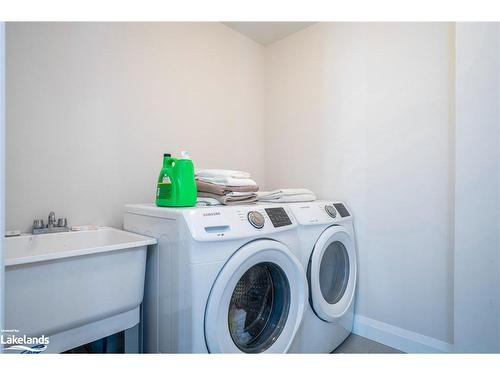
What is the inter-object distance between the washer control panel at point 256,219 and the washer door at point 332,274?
42cm

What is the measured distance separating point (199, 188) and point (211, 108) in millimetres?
927

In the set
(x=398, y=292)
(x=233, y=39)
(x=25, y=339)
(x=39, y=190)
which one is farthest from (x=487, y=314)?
(x=233, y=39)

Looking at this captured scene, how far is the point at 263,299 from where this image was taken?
134cm

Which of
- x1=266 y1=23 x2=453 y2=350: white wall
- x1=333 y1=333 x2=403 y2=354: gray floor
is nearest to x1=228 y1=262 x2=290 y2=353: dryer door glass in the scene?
x1=333 y1=333 x2=403 y2=354: gray floor

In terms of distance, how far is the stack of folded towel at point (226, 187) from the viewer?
52.7 inches

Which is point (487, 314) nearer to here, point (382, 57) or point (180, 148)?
point (382, 57)

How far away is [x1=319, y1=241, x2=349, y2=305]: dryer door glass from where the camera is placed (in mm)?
1629

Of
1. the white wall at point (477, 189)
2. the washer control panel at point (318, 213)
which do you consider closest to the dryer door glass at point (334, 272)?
the washer control panel at point (318, 213)

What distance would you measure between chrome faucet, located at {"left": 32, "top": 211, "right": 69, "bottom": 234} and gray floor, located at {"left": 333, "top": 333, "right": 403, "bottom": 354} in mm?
1753

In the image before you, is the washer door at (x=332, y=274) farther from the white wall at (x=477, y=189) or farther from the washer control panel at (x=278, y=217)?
the white wall at (x=477, y=189)

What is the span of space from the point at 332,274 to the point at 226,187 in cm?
97

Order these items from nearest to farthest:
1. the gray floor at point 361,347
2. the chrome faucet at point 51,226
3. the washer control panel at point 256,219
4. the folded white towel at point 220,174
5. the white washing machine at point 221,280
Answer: the white washing machine at point 221,280 < the washer control panel at point 256,219 < the chrome faucet at point 51,226 < the folded white towel at point 220,174 < the gray floor at point 361,347

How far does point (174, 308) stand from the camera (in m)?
1.08

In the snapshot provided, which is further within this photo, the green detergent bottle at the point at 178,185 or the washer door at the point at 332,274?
the washer door at the point at 332,274
